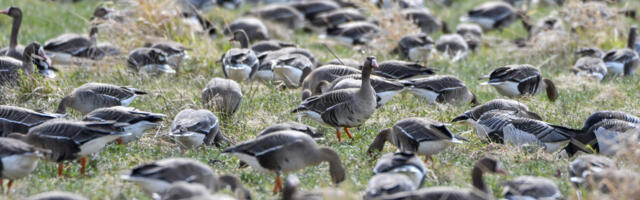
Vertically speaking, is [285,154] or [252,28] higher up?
[285,154]

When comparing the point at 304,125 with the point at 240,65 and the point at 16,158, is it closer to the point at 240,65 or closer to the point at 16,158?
the point at 16,158

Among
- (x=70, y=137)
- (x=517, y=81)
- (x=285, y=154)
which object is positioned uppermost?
(x=285, y=154)

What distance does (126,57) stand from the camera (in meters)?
15.8

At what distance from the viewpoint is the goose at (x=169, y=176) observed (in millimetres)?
7762

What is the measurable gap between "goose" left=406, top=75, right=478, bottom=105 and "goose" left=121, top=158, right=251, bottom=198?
594 centimetres

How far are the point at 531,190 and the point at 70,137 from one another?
4954mm

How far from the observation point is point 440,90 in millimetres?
13289

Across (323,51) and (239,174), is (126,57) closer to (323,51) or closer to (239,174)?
(323,51)

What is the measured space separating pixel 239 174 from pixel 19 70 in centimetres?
549

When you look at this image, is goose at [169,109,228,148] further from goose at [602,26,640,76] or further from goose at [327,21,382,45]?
goose at [327,21,382,45]

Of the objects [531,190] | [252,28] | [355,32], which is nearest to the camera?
[531,190]

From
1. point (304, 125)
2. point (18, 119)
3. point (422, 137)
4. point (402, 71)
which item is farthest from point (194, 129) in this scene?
point (402, 71)

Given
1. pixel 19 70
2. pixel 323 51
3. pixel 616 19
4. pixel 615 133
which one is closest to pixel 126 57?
pixel 19 70

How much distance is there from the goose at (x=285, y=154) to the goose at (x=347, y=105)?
2.15m
